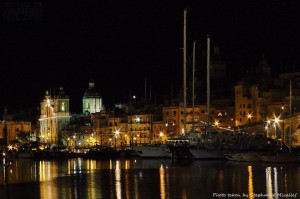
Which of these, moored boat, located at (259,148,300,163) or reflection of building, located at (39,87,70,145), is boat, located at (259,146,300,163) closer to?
moored boat, located at (259,148,300,163)

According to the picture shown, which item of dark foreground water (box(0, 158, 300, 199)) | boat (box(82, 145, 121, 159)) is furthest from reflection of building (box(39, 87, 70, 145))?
dark foreground water (box(0, 158, 300, 199))

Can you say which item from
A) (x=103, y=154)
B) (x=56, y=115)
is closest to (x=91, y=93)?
(x=56, y=115)

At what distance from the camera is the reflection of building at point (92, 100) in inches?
7259

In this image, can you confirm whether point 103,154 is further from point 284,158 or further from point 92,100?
point 92,100

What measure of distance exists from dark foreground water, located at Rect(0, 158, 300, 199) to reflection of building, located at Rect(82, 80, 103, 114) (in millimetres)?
120968

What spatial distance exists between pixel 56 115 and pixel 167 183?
439 ft

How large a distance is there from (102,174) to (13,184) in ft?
31.5

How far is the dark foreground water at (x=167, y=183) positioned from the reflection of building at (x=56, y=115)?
11808cm

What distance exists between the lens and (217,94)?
427 ft

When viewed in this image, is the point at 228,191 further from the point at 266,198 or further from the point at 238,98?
the point at 238,98

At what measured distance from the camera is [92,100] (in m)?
186

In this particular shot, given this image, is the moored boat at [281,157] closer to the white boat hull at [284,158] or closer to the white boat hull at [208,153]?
the white boat hull at [284,158]

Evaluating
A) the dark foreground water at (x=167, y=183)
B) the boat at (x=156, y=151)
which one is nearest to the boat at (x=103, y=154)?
the boat at (x=156, y=151)

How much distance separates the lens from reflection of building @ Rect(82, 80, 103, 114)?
184375 millimetres
